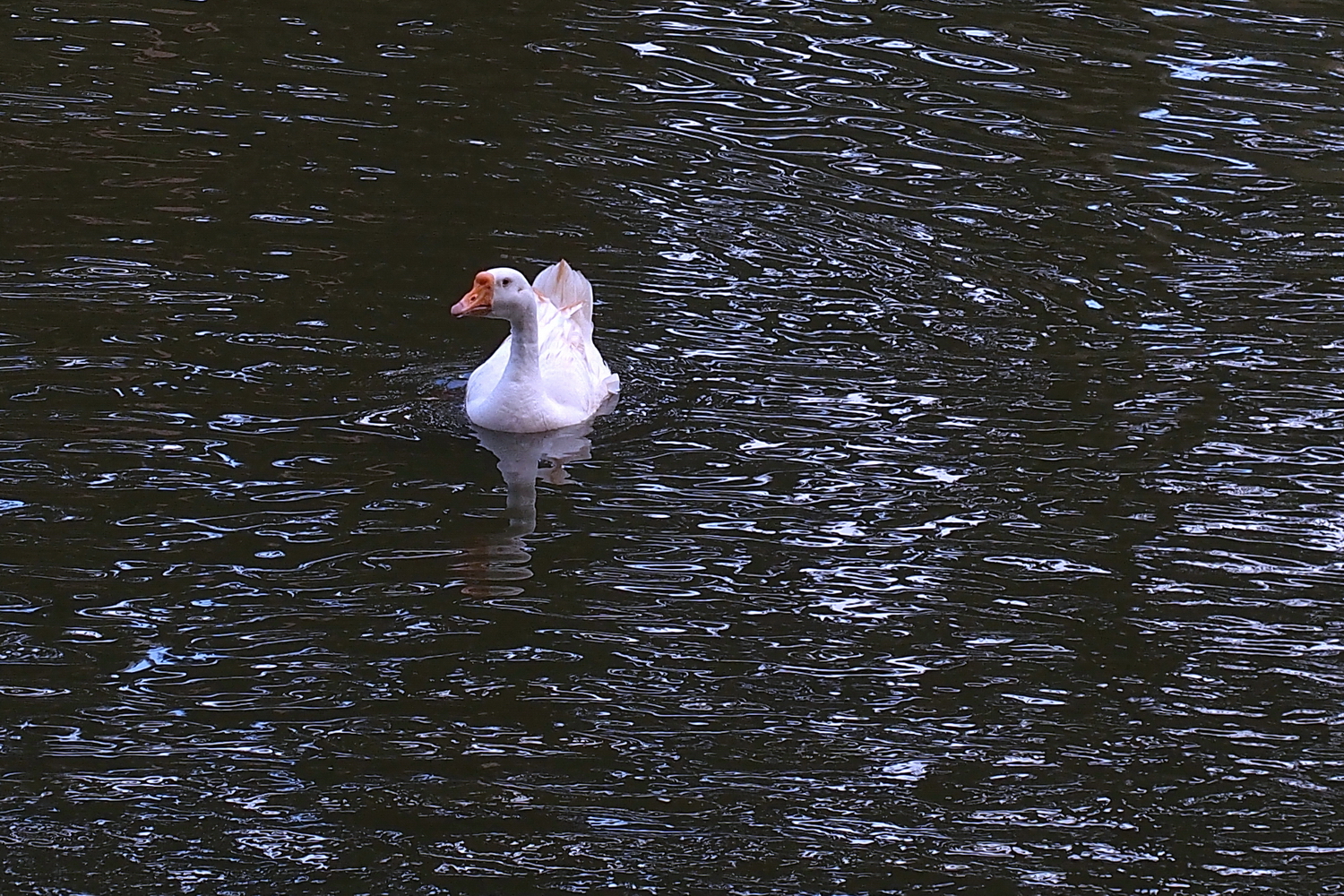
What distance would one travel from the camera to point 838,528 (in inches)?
377

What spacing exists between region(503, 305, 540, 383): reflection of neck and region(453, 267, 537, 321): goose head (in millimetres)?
33

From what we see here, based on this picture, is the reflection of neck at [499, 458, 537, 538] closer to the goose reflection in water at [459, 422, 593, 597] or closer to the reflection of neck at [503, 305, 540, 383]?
the goose reflection in water at [459, 422, 593, 597]

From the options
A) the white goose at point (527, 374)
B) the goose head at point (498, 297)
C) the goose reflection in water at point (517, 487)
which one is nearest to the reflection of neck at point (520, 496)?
the goose reflection in water at point (517, 487)

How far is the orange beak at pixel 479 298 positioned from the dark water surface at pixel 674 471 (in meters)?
0.58

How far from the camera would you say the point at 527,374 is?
1091 cm

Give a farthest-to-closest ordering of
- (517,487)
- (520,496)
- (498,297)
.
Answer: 1. (498,297)
2. (517,487)
3. (520,496)

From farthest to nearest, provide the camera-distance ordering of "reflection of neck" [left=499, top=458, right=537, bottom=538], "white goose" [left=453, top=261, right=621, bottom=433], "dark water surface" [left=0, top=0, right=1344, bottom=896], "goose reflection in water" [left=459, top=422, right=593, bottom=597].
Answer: "white goose" [left=453, top=261, right=621, bottom=433] → "reflection of neck" [left=499, top=458, right=537, bottom=538] → "goose reflection in water" [left=459, top=422, right=593, bottom=597] → "dark water surface" [left=0, top=0, right=1344, bottom=896]

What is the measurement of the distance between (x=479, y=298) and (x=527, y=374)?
477 millimetres

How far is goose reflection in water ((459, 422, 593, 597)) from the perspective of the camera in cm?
915

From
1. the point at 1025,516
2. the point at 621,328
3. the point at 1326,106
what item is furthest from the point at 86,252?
the point at 1326,106

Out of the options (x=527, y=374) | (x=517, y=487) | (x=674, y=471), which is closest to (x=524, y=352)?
(x=527, y=374)

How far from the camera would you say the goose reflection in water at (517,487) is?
9.15 m

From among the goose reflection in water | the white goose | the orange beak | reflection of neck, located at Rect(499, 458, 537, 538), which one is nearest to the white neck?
the white goose

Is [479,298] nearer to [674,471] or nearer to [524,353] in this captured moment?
[524,353]
